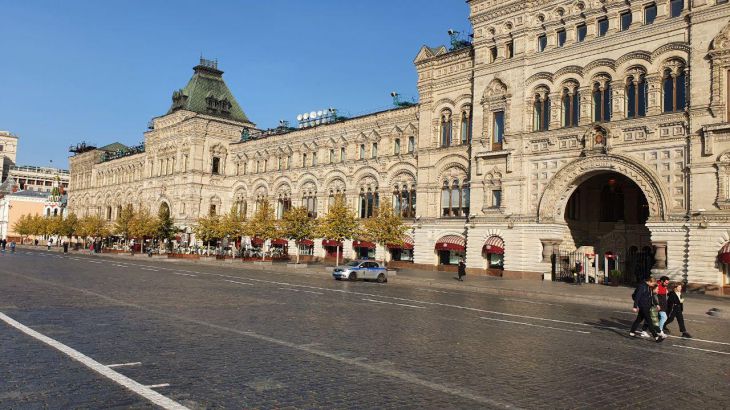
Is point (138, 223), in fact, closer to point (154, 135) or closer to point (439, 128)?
point (154, 135)

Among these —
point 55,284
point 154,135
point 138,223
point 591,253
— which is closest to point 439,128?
point 591,253

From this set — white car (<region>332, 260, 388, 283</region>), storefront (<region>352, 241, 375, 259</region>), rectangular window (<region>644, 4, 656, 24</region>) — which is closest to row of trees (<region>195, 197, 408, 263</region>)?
storefront (<region>352, 241, 375, 259</region>)

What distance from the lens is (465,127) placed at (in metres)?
45.3

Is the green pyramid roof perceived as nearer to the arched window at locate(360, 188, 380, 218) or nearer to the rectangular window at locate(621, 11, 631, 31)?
the arched window at locate(360, 188, 380, 218)

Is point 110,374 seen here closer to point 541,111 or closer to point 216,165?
point 541,111

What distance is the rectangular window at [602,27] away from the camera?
3644cm

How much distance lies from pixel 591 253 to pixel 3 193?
5593 inches

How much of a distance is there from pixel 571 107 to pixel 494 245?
10591 mm

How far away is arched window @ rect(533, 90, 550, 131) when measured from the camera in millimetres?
39062

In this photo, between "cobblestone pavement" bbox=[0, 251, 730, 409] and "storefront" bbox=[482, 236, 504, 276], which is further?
"storefront" bbox=[482, 236, 504, 276]

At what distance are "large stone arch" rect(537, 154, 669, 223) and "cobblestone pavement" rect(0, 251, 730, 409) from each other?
46.6ft

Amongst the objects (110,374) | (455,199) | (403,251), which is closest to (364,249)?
(403,251)

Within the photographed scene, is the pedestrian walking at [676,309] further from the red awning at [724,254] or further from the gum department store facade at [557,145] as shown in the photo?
the gum department store facade at [557,145]

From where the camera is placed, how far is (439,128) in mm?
47344
